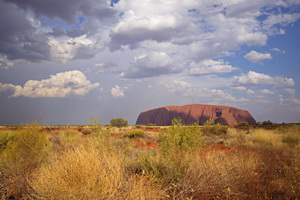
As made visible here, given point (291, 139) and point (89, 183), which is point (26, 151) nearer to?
point (89, 183)

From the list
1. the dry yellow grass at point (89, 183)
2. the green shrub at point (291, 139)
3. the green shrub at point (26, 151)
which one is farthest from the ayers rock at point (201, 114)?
the dry yellow grass at point (89, 183)

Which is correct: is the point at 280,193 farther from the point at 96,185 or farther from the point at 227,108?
the point at 227,108

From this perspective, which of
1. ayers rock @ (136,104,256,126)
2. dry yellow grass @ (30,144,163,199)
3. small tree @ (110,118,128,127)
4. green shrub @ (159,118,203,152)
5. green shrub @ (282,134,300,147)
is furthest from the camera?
ayers rock @ (136,104,256,126)

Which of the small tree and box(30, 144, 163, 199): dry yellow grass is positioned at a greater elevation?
box(30, 144, 163, 199): dry yellow grass

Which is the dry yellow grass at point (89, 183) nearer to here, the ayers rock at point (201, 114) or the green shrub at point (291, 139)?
the green shrub at point (291, 139)

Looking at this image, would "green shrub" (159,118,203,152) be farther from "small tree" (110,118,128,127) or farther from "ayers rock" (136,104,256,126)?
"ayers rock" (136,104,256,126)

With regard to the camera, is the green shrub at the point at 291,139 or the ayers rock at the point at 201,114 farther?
the ayers rock at the point at 201,114

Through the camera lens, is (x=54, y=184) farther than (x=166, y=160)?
No

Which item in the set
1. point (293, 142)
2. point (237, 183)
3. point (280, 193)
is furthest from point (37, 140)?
point (293, 142)

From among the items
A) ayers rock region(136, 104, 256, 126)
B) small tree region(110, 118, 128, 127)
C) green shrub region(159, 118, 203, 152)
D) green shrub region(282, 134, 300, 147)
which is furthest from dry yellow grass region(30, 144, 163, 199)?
ayers rock region(136, 104, 256, 126)

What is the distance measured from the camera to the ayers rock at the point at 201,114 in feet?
309

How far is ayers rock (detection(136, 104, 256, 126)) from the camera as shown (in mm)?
94231

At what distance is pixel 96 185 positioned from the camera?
11.5 feet

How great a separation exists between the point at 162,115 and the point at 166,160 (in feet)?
354
